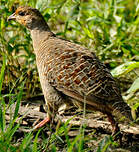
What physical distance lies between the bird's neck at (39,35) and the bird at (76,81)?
17cm

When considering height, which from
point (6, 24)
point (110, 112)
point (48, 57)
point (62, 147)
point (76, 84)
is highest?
point (6, 24)

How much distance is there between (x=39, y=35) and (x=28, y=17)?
1.05 feet

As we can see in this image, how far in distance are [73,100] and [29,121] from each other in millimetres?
874

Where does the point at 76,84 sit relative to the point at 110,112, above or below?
above

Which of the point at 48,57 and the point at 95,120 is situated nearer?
the point at 48,57

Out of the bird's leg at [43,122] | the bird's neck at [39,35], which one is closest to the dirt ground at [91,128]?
the bird's leg at [43,122]

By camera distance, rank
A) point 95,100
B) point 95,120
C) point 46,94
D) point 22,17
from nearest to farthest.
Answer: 1. point 95,100
2. point 46,94
3. point 95,120
4. point 22,17

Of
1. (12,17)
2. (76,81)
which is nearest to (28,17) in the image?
(12,17)

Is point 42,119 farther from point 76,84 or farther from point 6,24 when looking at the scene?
point 6,24

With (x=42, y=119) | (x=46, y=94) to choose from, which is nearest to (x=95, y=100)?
(x=46, y=94)

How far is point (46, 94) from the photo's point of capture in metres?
4.04

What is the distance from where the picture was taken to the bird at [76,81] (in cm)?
368

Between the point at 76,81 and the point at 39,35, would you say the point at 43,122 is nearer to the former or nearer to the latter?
the point at 76,81

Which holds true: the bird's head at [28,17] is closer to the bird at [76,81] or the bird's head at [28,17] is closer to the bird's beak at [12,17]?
the bird's beak at [12,17]
